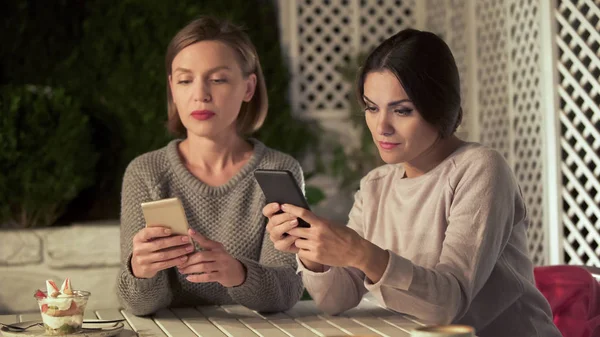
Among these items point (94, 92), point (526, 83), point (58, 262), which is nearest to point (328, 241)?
point (58, 262)

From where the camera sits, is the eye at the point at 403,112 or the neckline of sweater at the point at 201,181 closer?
the eye at the point at 403,112

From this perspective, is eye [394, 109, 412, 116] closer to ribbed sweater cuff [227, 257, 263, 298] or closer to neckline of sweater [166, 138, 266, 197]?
ribbed sweater cuff [227, 257, 263, 298]

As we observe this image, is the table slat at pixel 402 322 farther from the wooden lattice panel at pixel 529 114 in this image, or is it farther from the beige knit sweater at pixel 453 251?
the wooden lattice panel at pixel 529 114

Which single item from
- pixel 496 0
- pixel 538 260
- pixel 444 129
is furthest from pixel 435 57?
pixel 496 0

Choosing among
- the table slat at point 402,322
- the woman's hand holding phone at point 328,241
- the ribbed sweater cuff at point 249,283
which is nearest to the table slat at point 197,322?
the ribbed sweater cuff at point 249,283

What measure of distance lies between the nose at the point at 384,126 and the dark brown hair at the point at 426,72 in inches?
3.1

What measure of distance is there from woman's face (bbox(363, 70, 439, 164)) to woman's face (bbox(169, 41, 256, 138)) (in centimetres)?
61

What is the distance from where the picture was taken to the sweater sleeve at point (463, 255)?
2047 millimetres

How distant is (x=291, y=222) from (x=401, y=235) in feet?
1.36

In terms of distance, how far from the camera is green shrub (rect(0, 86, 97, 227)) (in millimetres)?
5199

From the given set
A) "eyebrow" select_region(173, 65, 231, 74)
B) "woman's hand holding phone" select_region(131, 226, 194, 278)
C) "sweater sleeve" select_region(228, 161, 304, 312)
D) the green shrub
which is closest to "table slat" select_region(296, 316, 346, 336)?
"sweater sleeve" select_region(228, 161, 304, 312)

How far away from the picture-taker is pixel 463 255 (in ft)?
6.97

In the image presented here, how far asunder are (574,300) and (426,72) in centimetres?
80

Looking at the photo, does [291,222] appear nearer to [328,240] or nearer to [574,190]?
[328,240]
